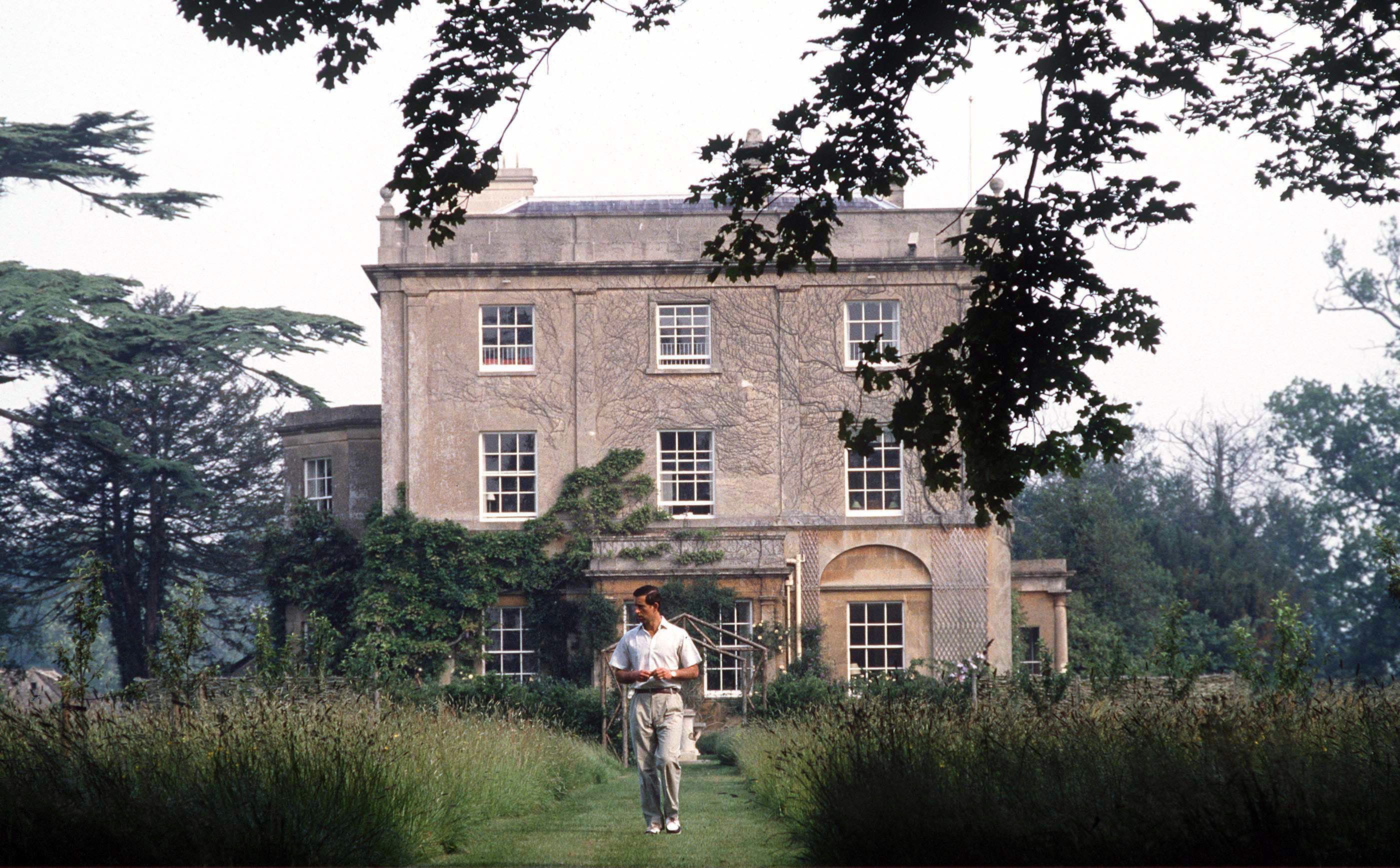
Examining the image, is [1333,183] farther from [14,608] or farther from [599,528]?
[14,608]

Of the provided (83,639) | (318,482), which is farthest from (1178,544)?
(83,639)

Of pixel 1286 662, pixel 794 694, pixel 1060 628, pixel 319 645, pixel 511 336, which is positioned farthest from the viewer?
pixel 1060 628

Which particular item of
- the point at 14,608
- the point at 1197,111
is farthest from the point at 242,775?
the point at 14,608

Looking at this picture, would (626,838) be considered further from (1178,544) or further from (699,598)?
(1178,544)

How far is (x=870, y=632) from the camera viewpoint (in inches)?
1211

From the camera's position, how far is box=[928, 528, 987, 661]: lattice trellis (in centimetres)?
3069

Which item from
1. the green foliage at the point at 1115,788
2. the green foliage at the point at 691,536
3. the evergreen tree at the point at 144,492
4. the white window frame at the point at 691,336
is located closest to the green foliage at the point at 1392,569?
the green foliage at the point at 1115,788

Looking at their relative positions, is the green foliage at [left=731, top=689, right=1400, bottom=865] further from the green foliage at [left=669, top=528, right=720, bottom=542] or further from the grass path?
the green foliage at [left=669, top=528, right=720, bottom=542]

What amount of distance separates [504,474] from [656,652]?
19.6m

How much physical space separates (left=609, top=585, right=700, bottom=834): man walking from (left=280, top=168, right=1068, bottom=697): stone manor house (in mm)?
18695

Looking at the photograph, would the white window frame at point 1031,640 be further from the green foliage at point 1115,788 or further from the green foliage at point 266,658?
the green foliage at point 1115,788

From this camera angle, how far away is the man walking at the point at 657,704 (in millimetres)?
11453

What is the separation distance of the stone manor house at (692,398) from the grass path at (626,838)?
15.3 metres

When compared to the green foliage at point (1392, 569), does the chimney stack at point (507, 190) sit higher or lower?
higher
